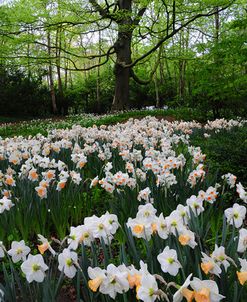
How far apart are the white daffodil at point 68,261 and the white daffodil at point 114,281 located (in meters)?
0.22

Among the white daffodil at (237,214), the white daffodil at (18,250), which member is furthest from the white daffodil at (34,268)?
the white daffodil at (237,214)

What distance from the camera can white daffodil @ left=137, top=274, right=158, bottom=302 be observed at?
1.06 metres

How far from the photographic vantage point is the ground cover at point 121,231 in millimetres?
1234

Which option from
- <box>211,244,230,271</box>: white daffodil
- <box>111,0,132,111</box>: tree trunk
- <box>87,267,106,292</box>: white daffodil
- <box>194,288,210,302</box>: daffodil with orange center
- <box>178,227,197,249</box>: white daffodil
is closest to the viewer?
<box>194,288,210,302</box>: daffodil with orange center

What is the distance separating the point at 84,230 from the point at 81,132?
4.35 metres

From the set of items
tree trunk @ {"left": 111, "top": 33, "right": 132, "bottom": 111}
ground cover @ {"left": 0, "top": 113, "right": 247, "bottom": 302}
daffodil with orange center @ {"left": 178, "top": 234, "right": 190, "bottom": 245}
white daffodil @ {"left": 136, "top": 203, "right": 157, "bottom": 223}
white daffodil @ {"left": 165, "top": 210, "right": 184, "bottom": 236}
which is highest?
tree trunk @ {"left": 111, "top": 33, "right": 132, "bottom": 111}

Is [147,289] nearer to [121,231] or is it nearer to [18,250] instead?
[18,250]

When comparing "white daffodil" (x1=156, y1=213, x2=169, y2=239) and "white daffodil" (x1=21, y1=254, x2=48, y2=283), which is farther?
"white daffodil" (x1=156, y1=213, x2=169, y2=239)

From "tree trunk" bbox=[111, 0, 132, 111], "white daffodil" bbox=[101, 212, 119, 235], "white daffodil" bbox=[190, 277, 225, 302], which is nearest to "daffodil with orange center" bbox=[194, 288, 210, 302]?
"white daffodil" bbox=[190, 277, 225, 302]

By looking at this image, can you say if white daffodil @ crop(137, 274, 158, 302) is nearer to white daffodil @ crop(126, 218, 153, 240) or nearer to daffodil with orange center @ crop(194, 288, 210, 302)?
daffodil with orange center @ crop(194, 288, 210, 302)

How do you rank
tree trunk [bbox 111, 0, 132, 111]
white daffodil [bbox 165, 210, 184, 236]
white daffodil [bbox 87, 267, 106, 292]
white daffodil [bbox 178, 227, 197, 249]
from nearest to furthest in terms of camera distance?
white daffodil [bbox 87, 267, 106, 292] → white daffodil [bbox 178, 227, 197, 249] → white daffodil [bbox 165, 210, 184, 236] → tree trunk [bbox 111, 0, 132, 111]

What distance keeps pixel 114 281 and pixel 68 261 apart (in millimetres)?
257

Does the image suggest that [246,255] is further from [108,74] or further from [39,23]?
[108,74]

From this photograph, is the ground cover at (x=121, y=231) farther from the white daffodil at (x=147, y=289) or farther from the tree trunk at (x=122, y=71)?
the tree trunk at (x=122, y=71)
